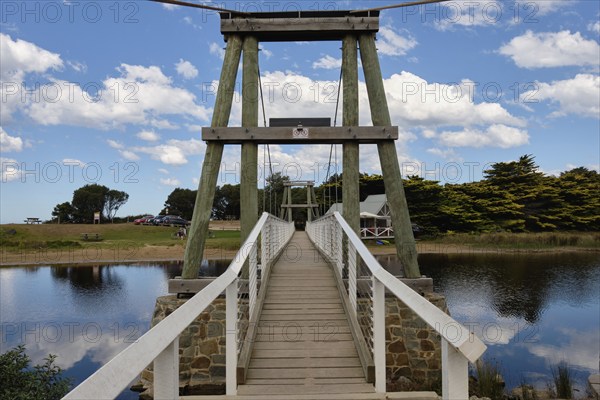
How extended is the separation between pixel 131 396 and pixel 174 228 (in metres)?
34.0

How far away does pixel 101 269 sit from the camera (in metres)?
21.7

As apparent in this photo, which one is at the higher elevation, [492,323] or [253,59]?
[253,59]

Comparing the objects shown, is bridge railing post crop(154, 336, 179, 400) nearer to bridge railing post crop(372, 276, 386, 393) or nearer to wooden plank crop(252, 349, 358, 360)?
bridge railing post crop(372, 276, 386, 393)

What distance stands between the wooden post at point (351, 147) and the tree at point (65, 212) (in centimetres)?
5620

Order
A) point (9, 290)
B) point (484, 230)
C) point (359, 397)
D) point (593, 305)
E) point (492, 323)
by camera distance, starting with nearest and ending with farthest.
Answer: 1. point (359, 397)
2. point (492, 323)
3. point (593, 305)
4. point (9, 290)
5. point (484, 230)

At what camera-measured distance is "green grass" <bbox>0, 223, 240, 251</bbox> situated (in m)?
27.9

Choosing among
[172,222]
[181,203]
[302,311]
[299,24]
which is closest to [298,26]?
[299,24]

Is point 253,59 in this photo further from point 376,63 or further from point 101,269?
point 101,269

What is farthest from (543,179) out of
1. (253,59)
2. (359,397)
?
(359,397)

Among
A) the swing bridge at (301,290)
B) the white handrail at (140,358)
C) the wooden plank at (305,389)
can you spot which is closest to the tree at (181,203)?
the swing bridge at (301,290)

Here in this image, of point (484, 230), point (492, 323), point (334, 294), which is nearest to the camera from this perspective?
point (334, 294)

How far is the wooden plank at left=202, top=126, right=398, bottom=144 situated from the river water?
318 cm

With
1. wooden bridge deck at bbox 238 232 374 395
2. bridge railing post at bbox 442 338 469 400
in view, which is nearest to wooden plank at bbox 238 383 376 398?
wooden bridge deck at bbox 238 232 374 395

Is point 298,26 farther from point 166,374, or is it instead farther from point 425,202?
point 425,202
